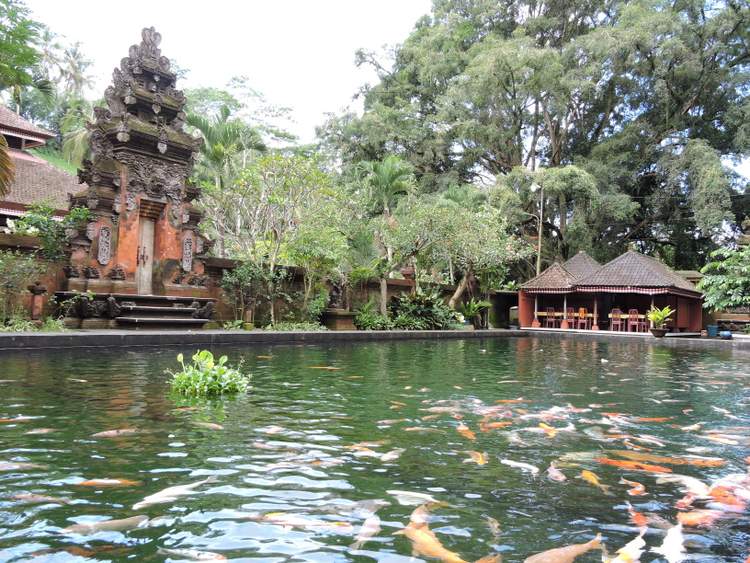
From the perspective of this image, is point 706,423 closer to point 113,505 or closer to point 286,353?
point 113,505

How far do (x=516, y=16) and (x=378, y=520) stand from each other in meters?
35.7

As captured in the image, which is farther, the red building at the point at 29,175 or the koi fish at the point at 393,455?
the red building at the point at 29,175

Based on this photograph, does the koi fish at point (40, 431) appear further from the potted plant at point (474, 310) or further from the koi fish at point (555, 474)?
the potted plant at point (474, 310)

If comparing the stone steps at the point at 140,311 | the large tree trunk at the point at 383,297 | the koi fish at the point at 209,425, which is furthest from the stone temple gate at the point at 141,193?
the koi fish at the point at 209,425

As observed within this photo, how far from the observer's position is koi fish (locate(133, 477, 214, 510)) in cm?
262

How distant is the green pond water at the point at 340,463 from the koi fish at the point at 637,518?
0.05 m

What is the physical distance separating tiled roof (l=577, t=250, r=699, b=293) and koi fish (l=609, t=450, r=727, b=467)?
71.8 feet

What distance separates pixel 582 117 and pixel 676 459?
102 feet

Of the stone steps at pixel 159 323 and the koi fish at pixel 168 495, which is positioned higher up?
the stone steps at pixel 159 323

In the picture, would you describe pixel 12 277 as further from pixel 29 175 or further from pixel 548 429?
pixel 29 175

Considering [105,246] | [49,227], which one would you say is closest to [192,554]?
[49,227]

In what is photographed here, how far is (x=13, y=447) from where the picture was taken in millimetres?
3516

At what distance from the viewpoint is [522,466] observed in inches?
134

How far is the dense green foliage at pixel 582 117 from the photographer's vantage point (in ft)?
86.8
